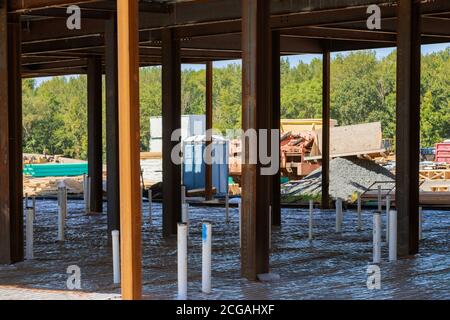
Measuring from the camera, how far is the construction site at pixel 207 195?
35.7ft

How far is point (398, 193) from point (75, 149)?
46976 millimetres

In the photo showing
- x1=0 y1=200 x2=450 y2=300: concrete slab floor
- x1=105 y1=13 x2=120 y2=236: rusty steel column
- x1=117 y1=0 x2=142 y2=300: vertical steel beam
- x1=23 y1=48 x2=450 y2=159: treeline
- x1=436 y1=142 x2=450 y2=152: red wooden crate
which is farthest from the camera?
x1=23 y1=48 x2=450 y2=159: treeline

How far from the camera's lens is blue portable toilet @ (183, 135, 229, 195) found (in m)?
33.2

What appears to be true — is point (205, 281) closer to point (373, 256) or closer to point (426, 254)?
point (373, 256)

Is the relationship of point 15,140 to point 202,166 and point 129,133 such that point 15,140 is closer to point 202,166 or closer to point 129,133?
point 129,133

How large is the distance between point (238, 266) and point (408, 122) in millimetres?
4307

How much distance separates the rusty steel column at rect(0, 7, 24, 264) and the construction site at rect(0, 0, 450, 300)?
0.02 m

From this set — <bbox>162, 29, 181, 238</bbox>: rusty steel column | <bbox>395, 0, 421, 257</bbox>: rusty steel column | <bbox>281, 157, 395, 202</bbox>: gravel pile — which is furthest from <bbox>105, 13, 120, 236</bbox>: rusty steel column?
<bbox>281, 157, 395, 202</bbox>: gravel pile

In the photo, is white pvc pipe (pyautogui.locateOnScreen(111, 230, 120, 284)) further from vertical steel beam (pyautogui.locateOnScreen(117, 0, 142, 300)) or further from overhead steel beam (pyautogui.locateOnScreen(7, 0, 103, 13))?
overhead steel beam (pyautogui.locateOnScreen(7, 0, 103, 13))

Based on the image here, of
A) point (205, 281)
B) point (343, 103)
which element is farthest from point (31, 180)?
point (205, 281)

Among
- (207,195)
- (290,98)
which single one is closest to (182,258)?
(207,195)

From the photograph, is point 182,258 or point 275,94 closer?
point 182,258

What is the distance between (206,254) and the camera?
1076cm

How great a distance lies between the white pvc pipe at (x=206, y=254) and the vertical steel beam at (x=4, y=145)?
4902 millimetres
